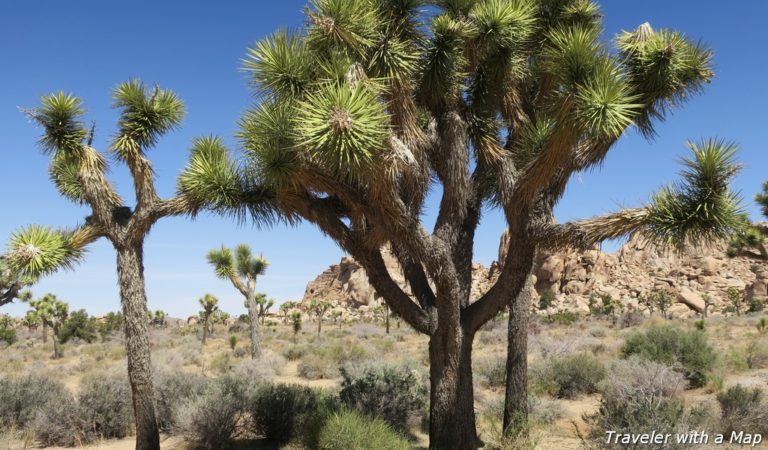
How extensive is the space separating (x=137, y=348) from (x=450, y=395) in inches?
186

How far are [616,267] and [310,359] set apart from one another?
204ft

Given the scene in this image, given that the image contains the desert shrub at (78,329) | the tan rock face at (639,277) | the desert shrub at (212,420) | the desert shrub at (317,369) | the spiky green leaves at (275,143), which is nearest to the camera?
the spiky green leaves at (275,143)

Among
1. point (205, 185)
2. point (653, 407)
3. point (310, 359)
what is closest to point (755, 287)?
point (310, 359)

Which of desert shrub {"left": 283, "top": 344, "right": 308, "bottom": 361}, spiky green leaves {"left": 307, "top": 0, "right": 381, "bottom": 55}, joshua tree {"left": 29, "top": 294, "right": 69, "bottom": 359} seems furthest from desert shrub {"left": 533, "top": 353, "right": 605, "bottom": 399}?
joshua tree {"left": 29, "top": 294, "right": 69, "bottom": 359}

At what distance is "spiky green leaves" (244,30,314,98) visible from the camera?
21.7 feet

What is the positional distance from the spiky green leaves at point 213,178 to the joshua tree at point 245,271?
47.7ft

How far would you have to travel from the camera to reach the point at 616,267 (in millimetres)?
72438

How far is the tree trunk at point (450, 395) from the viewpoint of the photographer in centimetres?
738

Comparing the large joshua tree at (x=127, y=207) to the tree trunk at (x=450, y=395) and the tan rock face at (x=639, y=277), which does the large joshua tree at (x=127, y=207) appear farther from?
the tan rock face at (x=639, y=277)

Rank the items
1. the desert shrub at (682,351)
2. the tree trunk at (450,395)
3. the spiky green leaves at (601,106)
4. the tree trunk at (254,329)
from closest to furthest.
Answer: the spiky green leaves at (601,106), the tree trunk at (450,395), the desert shrub at (682,351), the tree trunk at (254,329)

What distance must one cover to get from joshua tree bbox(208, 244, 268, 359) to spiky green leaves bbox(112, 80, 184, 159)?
45.4 ft

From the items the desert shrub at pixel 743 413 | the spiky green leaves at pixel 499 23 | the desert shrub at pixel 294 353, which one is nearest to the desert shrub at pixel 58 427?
the spiky green leaves at pixel 499 23

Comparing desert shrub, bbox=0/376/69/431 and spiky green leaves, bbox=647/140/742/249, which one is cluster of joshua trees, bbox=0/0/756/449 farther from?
desert shrub, bbox=0/376/69/431

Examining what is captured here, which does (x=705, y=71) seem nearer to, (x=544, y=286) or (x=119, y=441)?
(x=119, y=441)
